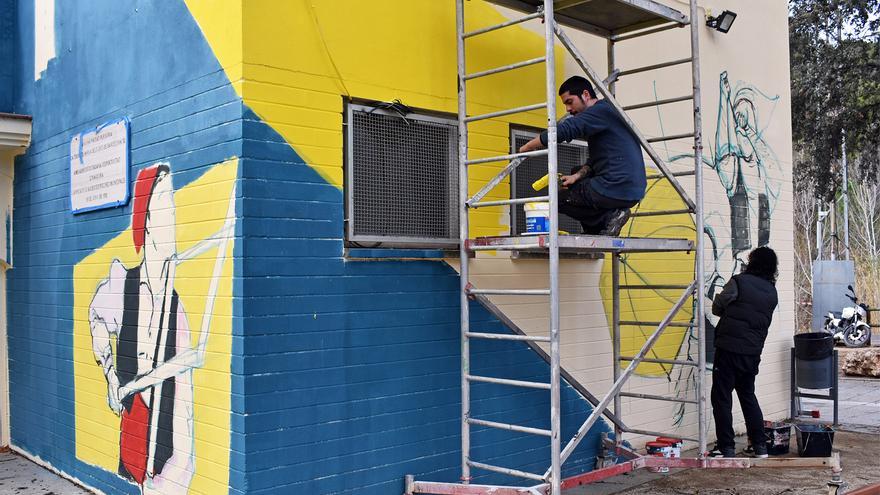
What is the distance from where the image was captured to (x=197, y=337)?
5547mm

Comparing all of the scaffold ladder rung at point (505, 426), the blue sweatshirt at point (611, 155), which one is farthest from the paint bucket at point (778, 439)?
the blue sweatshirt at point (611, 155)

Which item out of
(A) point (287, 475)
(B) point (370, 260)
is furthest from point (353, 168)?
(A) point (287, 475)

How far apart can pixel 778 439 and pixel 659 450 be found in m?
1.64

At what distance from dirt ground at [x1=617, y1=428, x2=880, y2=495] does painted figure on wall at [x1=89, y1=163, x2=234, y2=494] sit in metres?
3.71

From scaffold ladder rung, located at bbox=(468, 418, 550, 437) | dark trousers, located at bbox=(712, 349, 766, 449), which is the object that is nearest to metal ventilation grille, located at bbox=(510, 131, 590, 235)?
scaffold ladder rung, located at bbox=(468, 418, 550, 437)

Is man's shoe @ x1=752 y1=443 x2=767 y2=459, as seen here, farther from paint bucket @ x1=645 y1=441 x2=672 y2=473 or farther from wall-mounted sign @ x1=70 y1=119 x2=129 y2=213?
wall-mounted sign @ x1=70 y1=119 x2=129 y2=213

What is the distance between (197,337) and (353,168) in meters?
1.58

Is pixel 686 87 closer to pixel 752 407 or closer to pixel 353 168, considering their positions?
pixel 752 407

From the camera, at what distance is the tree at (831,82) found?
16.2 m

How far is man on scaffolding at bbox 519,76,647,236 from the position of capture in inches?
234

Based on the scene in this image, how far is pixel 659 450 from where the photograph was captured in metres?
7.42

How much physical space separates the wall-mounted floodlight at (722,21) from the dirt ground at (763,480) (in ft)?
15.2

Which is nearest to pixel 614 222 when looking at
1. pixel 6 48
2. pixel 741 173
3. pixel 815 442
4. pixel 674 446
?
pixel 674 446

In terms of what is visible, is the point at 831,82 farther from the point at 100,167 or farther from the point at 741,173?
the point at 100,167
